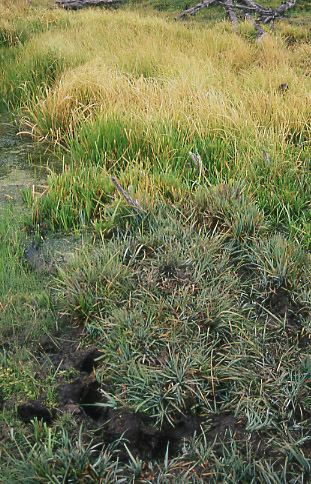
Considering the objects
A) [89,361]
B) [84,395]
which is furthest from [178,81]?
[84,395]

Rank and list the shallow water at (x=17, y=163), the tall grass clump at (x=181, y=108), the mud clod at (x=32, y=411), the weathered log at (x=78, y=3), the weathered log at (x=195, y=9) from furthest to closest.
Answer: the weathered log at (x=78, y=3), the weathered log at (x=195, y=9), the shallow water at (x=17, y=163), the tall grass clump at (x=181, y=108), the mud clod at (x=32, y=411)

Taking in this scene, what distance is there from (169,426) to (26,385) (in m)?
0.58

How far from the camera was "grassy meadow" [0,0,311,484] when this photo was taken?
1535mm

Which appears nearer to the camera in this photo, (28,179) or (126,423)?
(126,423)

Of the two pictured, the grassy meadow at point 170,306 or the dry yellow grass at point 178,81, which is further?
the dry yellow grass at point 178,81

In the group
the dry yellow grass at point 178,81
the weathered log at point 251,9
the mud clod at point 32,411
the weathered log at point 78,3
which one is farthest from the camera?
the weathered log at point 78,3

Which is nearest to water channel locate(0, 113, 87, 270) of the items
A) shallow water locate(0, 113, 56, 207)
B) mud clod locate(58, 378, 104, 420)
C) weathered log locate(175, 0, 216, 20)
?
shallow water locate(0, 113, 56, 207)

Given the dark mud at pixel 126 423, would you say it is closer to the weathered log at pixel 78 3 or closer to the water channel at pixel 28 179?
the water channel at pixel 28 179

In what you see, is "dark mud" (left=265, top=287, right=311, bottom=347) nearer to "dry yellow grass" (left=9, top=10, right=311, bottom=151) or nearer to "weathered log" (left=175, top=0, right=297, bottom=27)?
"dry yellow grass" (left=9, top=10, right=311, bottom=151)

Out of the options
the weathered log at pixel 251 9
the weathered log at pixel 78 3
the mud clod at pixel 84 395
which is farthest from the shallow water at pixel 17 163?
the weathered log at pixel 78 3

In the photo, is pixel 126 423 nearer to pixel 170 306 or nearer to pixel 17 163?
pixel 170 306

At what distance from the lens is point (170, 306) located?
1962 millimetres

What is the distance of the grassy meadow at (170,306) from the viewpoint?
154cm

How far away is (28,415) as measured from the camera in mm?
1653
